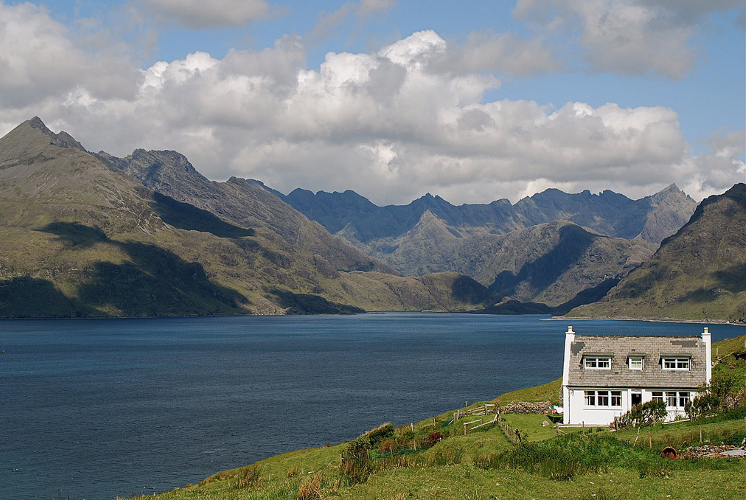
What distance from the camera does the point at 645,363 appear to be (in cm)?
6562

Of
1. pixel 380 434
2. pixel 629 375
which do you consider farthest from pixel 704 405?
pixel 380 434

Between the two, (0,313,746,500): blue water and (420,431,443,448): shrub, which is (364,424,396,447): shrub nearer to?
(420,431,443,448): shrub

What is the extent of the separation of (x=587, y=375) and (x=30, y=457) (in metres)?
67.0

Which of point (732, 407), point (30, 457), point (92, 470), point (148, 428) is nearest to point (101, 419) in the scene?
point (148, 428)

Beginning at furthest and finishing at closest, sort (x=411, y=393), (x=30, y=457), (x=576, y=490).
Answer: (x=411, y=393)
(x=30, y=457)
(x=576, y=490)

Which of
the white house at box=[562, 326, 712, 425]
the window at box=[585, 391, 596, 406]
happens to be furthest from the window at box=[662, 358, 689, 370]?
the window at box=[585, 391, 596, 406]

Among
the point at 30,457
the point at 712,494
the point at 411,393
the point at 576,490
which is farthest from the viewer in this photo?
the point at 411,393

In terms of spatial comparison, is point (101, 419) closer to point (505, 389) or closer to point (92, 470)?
point (92, 470)

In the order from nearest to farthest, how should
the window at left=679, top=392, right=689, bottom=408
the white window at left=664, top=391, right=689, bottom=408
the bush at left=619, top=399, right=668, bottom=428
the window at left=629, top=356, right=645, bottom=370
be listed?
the bush at left=619, top=399, right=668, bottom=428
the window at left=679, top=392, right=689, bottom=408
the white window at left=664, top=391, right=689, bottom=408
the window at left=629, top=356, right=645, bottom=370

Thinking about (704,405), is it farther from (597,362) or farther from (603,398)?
(597,362)

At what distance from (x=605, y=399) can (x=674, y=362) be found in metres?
7.80

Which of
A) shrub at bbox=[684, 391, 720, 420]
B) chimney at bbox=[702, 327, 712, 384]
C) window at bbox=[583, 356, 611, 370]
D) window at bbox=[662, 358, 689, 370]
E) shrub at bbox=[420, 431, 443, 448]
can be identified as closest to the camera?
shrub at bbox=[420, 431, 443, 448]

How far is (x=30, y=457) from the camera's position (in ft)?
279

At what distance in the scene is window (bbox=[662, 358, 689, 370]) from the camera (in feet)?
214
